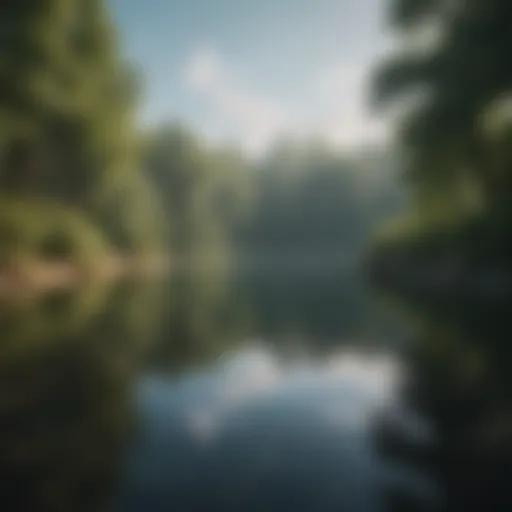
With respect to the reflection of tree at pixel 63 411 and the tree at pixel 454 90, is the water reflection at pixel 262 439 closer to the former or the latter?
the reflection of tree at pixel 63 411

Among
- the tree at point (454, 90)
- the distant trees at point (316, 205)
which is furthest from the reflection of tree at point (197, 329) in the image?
the distant trees at point (316, 205)

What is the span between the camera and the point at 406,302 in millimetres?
12312

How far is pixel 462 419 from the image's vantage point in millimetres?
4035

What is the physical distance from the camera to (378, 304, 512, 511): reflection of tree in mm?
2900

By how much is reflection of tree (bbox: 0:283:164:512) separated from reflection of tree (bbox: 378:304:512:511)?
1590 mm

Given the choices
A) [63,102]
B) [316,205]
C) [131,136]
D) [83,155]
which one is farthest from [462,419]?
[316,205]

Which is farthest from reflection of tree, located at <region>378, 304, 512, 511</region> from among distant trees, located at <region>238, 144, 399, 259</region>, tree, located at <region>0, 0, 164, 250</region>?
distant trees, located at <region>238, 144, 399, 259</region>

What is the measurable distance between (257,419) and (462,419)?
1.42 metres

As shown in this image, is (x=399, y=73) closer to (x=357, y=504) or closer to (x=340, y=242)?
(x=357, y=504)

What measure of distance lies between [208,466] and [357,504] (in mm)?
904

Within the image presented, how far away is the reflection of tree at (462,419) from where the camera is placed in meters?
2.90

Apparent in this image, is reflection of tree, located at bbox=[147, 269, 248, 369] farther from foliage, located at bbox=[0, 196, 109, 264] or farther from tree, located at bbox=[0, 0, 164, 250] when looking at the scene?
tree, located at bbox=[0, 0, 164, 250]

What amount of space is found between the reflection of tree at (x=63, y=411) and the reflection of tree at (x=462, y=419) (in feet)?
5.22

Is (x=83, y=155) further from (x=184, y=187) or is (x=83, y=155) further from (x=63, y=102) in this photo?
(x=184, y=187)
